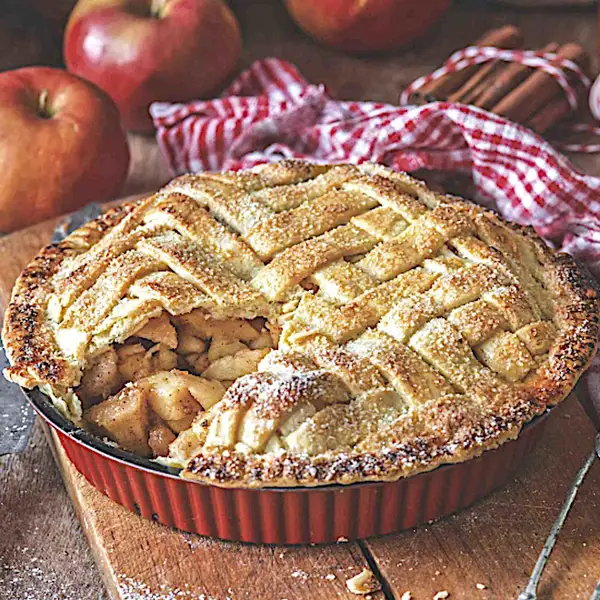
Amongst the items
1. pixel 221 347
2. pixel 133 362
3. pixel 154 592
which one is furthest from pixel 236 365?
pixel 154 592

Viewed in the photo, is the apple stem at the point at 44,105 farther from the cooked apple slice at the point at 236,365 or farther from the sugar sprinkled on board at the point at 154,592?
the sugar sprinkled on board at the point at 154,592

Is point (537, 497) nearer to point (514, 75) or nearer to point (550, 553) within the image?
point (550, 553)

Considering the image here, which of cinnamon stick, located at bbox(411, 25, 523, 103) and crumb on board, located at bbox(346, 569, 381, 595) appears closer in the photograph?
crumb on board, located at bbox(346, 569, 381, 595)

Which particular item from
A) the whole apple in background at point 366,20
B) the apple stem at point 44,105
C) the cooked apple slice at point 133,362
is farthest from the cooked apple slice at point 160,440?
the whole apple in background at point 366,20

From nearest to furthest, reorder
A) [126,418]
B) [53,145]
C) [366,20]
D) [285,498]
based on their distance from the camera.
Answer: [285,498] → [126,418] → [53,145] → [366,20]

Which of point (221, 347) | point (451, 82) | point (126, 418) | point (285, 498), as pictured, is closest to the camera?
point (285, 498)

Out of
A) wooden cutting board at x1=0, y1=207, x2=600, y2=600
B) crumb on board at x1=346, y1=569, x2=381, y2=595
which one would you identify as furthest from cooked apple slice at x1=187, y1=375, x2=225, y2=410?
crumb on board at x1=346, y1=569, x2=381, y2=595

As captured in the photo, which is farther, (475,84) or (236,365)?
(475,84)

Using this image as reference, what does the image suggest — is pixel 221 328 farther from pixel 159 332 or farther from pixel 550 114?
pixel 550 114

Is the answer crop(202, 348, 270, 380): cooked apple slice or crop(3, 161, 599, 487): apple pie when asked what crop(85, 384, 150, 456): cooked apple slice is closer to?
crop(3, 161, 599, 487): apple pie
